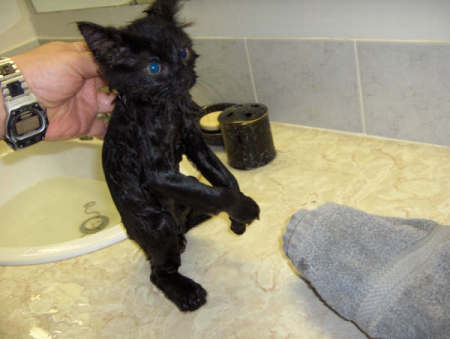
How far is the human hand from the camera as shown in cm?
65

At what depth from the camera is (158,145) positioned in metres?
0.53

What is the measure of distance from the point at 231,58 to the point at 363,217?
1.83ft

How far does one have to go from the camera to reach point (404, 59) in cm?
72

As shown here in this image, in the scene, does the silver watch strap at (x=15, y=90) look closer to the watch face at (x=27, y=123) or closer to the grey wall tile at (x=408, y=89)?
the watch face at (x=27, y=123)

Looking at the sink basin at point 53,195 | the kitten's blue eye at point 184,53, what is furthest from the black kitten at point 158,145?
the sink basin at point 53,195

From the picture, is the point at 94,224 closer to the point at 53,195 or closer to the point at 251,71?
the point at 53,195

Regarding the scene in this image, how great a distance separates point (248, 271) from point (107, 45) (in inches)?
13.8

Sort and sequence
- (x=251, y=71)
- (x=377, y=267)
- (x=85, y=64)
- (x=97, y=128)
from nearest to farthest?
(x=377, y=267), (x=85, y=64), (x=97, y=128), (x=251, y=71)

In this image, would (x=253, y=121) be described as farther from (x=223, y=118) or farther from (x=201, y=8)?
(x=201, y=8)

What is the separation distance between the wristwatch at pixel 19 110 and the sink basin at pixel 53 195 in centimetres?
40

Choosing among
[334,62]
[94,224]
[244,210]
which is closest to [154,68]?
[244,210]

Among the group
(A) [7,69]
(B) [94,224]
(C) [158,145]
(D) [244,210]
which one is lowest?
(B) [94,224]

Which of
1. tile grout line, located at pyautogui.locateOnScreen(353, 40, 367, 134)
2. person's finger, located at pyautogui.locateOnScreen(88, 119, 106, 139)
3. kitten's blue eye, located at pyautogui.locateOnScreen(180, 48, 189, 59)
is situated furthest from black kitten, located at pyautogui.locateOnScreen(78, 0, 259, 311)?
tile grout line, located at pyautogui.locateOnScreen(353, 40, 367, 134)

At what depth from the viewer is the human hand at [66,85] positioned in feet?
2.12
